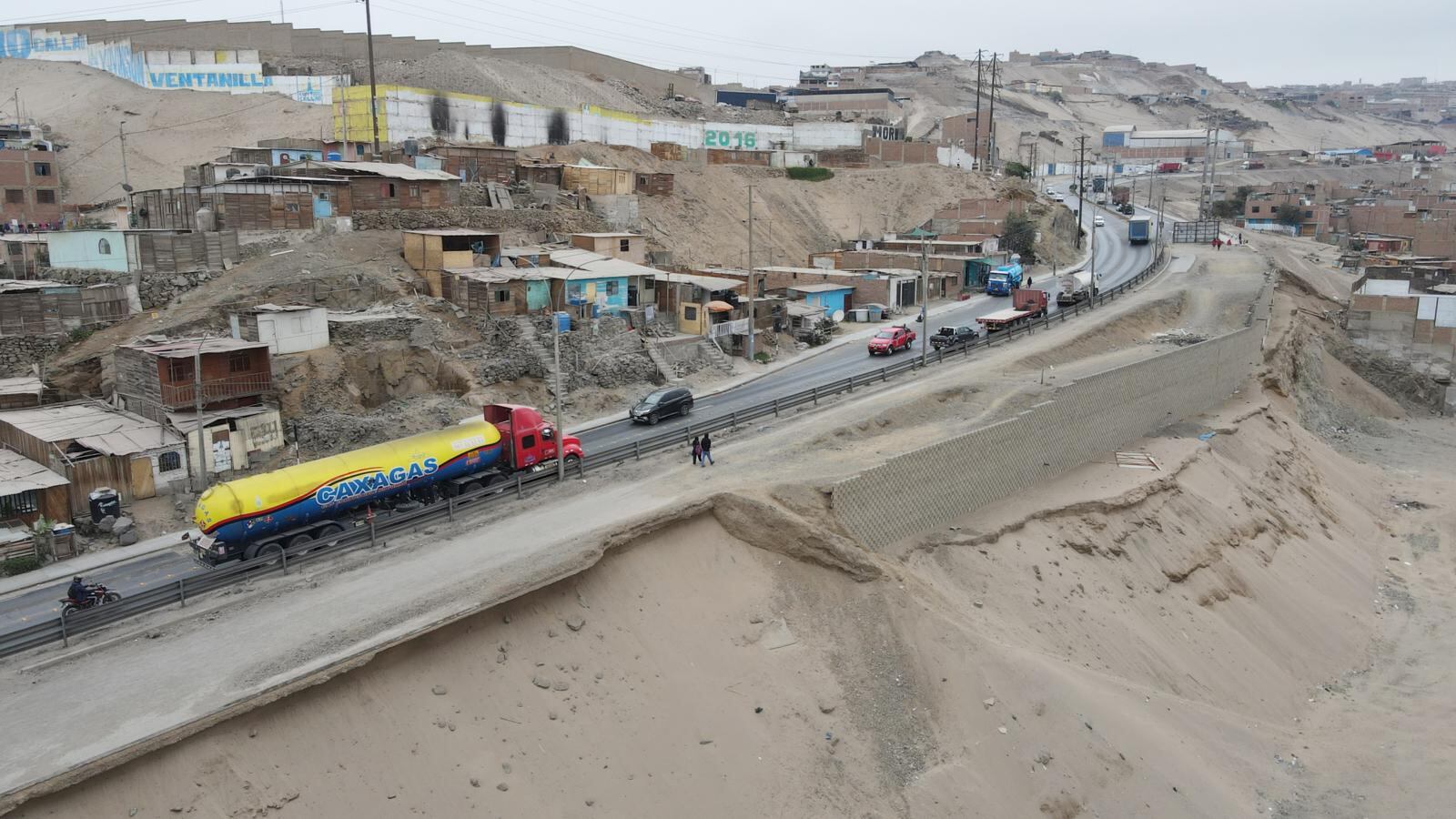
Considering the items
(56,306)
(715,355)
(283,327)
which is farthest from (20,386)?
(715,355)

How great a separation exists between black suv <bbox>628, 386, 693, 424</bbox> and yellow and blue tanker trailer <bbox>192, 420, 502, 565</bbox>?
32.2 feet

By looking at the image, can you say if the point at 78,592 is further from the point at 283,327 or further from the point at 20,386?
the point at 20,386

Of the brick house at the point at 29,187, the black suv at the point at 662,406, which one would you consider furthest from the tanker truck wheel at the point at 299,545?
the brick house at the point at 29,187

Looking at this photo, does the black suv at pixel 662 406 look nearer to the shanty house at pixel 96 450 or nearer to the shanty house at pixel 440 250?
the shanty house at pixel 440 250

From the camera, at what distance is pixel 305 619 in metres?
19.4

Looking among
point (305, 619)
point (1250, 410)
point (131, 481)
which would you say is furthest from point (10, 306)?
A: point (1250, 410)

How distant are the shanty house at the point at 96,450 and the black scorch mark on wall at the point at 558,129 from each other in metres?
50.1

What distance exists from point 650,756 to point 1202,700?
51.1 ft

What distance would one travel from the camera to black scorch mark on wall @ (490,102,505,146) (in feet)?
248

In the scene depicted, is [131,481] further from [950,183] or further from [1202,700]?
[950,183]

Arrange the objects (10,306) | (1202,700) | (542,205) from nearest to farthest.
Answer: (1202,700), (10,306), (542,205)

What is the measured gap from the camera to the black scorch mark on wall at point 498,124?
248 ft

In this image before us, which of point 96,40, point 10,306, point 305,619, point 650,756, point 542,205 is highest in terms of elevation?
point 96,40

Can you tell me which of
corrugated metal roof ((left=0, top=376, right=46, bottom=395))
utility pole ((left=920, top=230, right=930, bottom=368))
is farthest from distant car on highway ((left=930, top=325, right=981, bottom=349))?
corrugated metal roof ((left=0, top=376, right=46, bottom=395))
